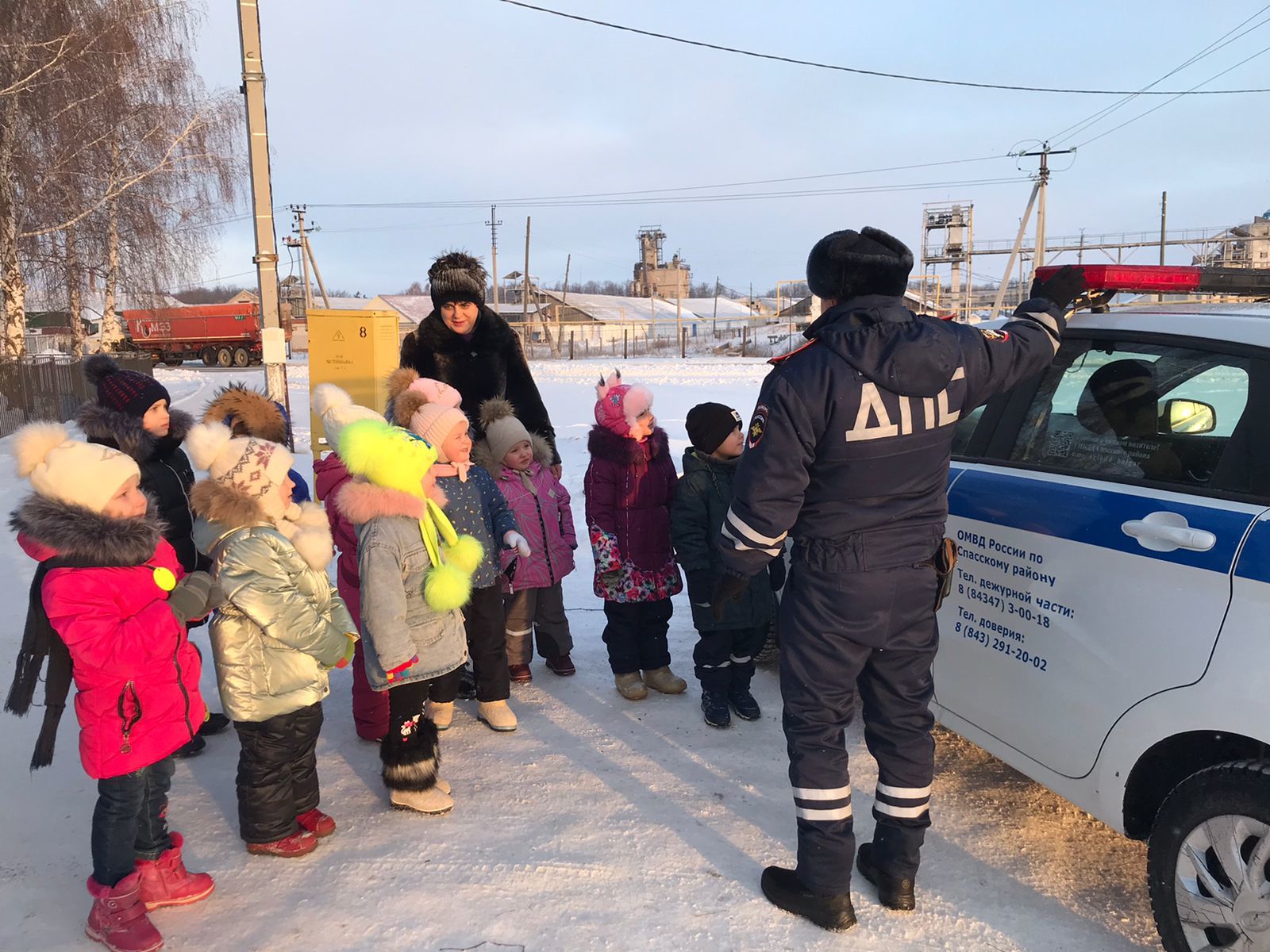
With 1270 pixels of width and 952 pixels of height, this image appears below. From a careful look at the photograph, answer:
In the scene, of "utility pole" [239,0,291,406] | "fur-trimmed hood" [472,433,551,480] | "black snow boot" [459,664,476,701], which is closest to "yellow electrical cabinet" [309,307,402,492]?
"utility pole" [239,0,291,406]

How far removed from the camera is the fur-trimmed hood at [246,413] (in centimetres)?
400

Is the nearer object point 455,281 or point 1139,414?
point 1139,414

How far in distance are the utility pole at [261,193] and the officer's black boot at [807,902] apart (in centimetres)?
660

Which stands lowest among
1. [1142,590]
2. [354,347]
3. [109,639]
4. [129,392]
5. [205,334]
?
[109,639]

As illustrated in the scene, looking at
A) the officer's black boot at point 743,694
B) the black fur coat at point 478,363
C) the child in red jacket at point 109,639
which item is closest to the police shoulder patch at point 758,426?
the child in red jacket at point 109,639

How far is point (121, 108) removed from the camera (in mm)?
15547

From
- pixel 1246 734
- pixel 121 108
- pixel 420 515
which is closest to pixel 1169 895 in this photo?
pixel 1246 734

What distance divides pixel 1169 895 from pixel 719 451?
2.33 m

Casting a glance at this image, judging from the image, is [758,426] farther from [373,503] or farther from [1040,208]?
[1040,208]

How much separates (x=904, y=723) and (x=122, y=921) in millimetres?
2358

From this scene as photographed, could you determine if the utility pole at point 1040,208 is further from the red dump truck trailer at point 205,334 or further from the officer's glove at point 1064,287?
the red dump truck trailer at point 205,334

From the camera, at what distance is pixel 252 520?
2691 mm

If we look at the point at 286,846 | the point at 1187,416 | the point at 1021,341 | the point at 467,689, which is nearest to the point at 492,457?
the point at 467,689

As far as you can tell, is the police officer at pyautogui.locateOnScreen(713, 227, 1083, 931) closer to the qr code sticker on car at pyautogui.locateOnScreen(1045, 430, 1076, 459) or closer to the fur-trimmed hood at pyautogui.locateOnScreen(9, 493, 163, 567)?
the qr code sticker on car at pyautogui.locateOnScreen(1045, 430, 1076, 459)
